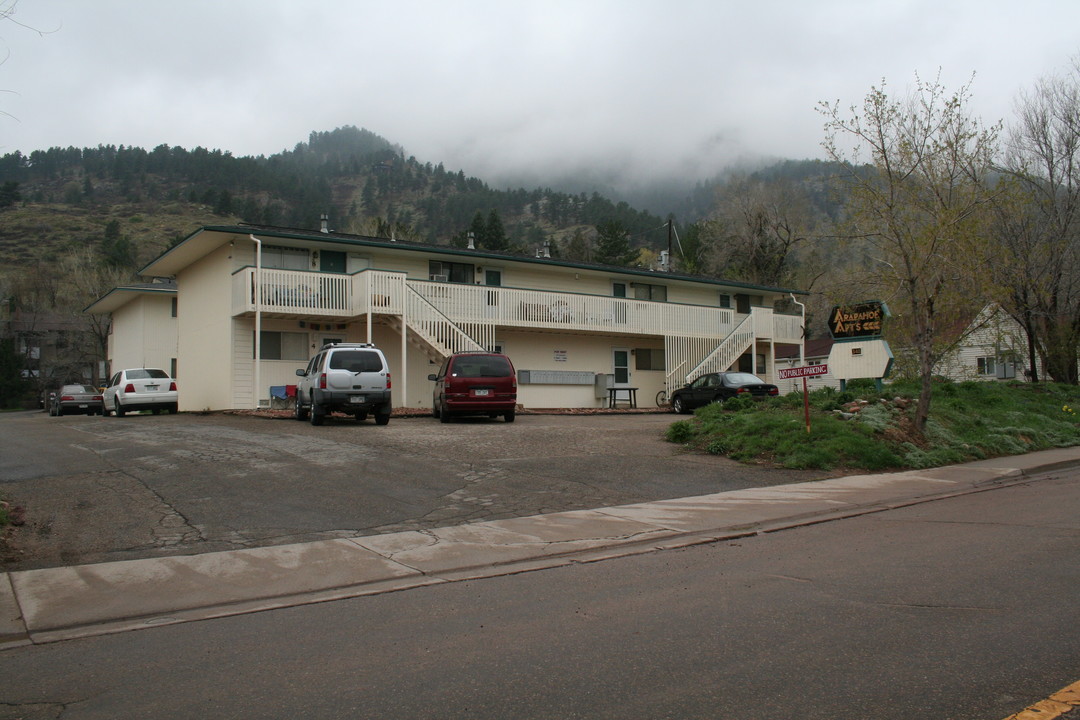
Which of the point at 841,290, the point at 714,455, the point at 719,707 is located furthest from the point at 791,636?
the point at 841,290

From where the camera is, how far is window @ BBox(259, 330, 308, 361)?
83.9 feet

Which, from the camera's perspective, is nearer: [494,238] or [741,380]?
[741,380]

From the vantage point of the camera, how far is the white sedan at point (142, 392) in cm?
2498

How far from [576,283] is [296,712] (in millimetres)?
29298

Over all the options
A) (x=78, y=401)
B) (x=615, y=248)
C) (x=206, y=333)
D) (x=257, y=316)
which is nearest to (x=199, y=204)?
(x=615, y=248)

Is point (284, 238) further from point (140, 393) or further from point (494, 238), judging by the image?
point (494, 238)

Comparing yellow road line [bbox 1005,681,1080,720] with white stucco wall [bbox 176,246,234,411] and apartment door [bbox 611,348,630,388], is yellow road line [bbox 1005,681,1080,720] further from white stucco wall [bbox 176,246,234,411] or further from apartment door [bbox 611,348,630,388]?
apartment door [bbox 611,348,630,388]

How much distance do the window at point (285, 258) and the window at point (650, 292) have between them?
14.2 metres

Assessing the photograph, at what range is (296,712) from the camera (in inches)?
152

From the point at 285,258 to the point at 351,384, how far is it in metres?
9.72

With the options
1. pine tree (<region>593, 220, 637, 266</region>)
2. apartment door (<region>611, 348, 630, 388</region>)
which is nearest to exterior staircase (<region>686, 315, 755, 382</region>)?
apartment door (<region>611, 348, 630, 388</region>)

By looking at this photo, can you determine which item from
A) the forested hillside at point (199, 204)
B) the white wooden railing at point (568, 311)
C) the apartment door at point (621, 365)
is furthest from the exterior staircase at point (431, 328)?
the forested hillside at point (199, 204)

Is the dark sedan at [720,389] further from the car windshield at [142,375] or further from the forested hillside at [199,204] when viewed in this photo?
the forested hillside at [199,204]

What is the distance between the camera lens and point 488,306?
27391 mm
